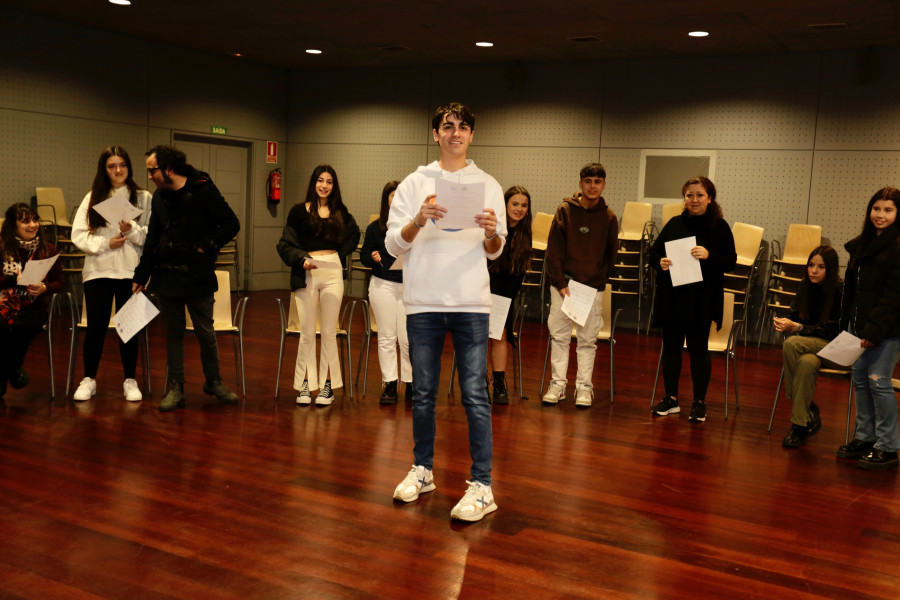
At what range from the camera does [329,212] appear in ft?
17.3

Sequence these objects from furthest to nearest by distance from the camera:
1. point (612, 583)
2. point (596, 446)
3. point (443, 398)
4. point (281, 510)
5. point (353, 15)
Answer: point (353, 15), point (443, 398), point (596, 446), point (281, 510), point (612, 583)

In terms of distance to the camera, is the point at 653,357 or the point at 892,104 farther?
the point at 892,104

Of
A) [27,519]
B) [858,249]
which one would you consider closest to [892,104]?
[858,249]

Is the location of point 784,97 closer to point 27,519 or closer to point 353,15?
point 353,15

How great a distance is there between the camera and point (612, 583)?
286 cm

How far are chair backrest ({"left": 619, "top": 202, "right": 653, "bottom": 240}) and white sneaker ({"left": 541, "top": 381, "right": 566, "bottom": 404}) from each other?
4275 mm

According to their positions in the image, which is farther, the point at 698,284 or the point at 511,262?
the point at 511,262

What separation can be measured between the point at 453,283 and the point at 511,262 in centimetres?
220

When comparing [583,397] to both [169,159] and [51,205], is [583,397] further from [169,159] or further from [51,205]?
[51,205]

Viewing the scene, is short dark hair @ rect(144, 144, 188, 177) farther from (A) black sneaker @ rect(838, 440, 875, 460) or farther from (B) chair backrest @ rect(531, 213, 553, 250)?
(B) chair backrest @ rect(531, 213, 553, 250)

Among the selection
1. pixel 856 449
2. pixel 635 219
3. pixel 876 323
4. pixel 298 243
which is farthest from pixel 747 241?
pixel 298 243

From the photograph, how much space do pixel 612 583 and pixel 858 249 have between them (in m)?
2.60

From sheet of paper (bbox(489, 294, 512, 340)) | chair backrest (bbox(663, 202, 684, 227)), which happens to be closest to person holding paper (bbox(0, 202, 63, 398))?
sheet of paper (bbox(489, 294, 512, 340))

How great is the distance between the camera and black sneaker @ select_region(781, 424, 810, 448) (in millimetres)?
4785
